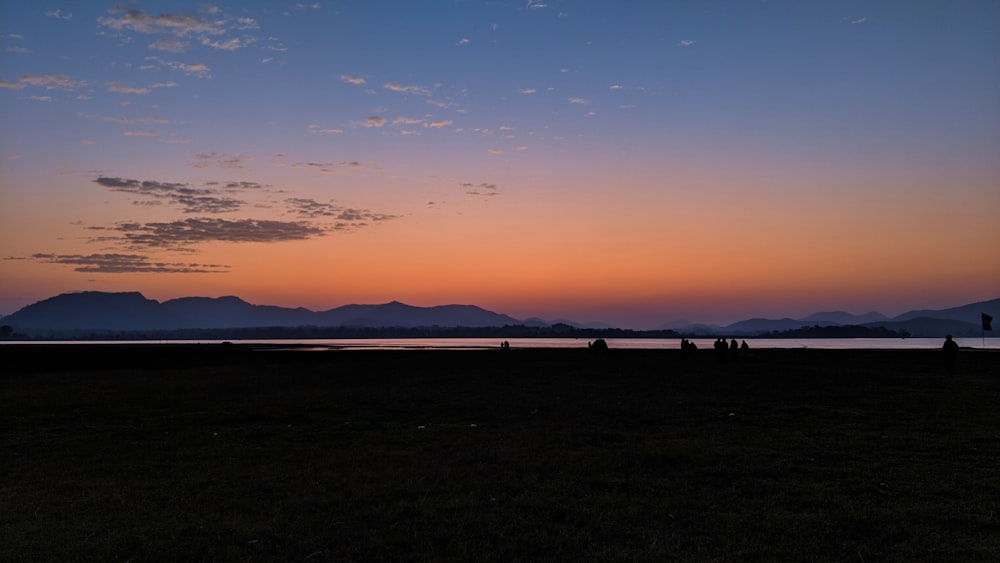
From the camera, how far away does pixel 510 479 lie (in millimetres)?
13844

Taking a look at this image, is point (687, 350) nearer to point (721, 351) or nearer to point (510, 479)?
point (721, 351)

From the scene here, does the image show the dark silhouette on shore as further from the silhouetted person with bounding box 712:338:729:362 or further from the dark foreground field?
the dark foreground field

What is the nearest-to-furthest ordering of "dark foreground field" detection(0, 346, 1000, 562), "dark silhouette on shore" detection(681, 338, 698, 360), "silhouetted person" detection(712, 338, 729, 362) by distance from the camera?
"dark foreground field" detection(0, 346, 1000, 562), "silhouetted person" detection(712, 338, 729, 362), "dark silhouette on shore" detection(681, 338, 698, 360)

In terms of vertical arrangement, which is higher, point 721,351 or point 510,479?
point 721,351

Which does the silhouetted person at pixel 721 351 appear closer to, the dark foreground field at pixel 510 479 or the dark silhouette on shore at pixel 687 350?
the dark silhouette on shore at pixel 687 350

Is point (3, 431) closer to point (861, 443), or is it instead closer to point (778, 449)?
point (778, 449)

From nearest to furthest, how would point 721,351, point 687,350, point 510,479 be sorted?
point 510,479 → point 721,351 → point 687,350

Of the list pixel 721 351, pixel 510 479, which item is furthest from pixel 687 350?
pixel 510 479

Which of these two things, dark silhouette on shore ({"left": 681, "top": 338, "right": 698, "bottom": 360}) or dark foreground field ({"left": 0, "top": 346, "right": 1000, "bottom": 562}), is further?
dark silhouette on shore ({"left": 681, "top": 338, "right": 698, "bottom": 360})

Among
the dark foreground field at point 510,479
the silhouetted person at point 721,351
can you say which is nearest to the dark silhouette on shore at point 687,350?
the silhouetted person at point 721,351

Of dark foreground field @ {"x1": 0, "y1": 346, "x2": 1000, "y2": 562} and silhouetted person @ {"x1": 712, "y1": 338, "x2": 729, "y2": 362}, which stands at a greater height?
silhouetted person @ {"x1": 712, "y1": 338, "x2": 729, "y2": 362}

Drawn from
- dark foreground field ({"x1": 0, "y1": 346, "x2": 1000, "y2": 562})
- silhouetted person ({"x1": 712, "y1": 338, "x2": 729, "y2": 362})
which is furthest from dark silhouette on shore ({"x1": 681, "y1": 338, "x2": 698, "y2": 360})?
dark foreground field ({"x1": 0, "y1": 346, "x2": 1000, "y2": 562})

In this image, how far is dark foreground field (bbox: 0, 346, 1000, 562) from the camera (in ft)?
32.5

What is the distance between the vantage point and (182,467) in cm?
1575
